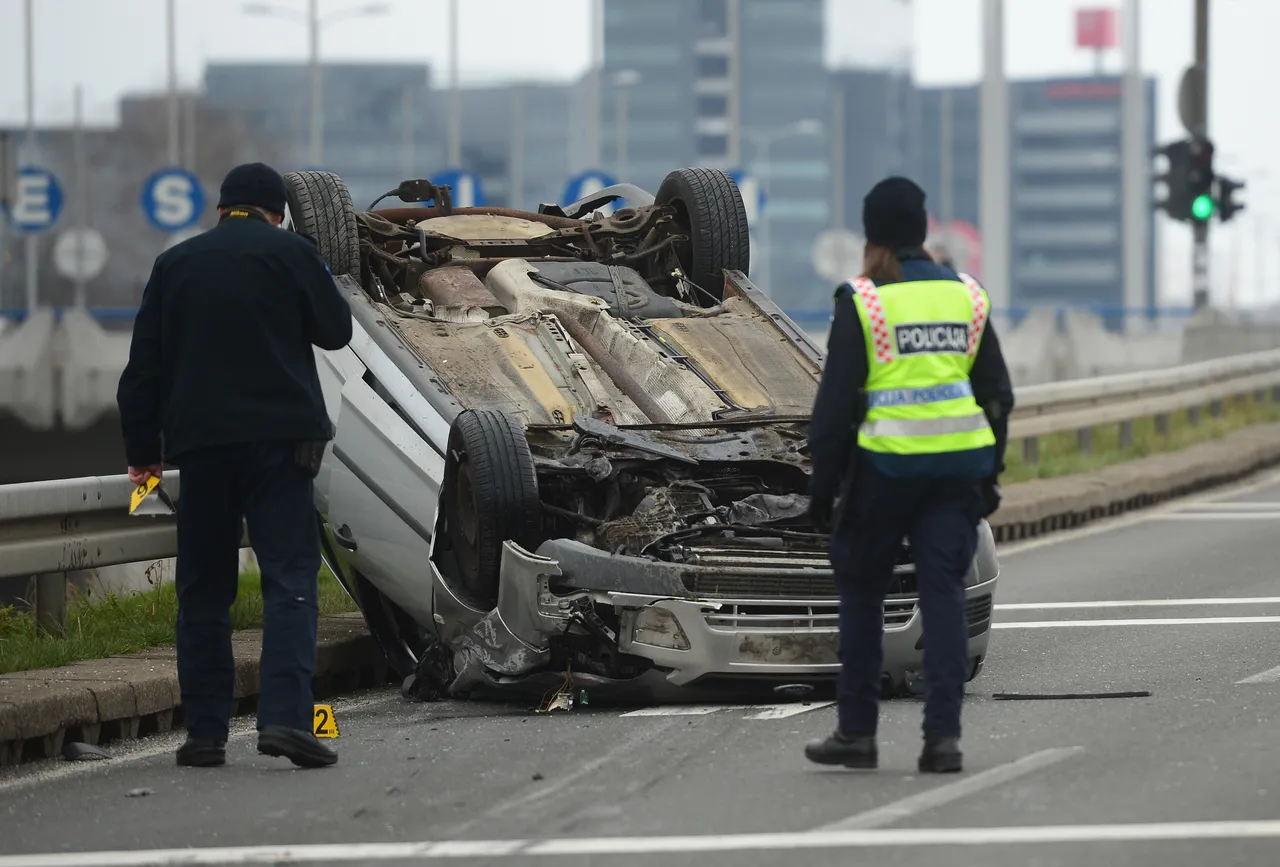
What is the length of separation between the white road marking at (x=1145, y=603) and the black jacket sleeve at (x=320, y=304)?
4.95m

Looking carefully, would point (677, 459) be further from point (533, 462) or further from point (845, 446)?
point (845, 446)

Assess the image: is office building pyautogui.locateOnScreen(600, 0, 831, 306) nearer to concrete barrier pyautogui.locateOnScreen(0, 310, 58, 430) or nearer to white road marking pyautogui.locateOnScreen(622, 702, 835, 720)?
concrete barrier pyautogui.locateOnScreen(0, 310, 58, 430)

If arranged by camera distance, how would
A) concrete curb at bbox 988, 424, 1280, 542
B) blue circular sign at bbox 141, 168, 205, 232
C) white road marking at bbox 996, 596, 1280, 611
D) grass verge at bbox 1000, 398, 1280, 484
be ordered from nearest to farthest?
white road marking at bbox 996, 596, 1280, 611 < concrete curb at bbox 988, 424, 1280, 542 < grass verge at bbox 1000, 398, 1280, 484 < blue circular sign at bbox 141, 168, 205, 232

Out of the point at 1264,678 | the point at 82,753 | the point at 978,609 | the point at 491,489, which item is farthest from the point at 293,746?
the point at 1264,678

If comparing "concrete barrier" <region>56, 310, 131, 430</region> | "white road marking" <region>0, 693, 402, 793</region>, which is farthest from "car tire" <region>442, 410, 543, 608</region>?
"concrete barrier" <region>56, 310, 131, 430</region>

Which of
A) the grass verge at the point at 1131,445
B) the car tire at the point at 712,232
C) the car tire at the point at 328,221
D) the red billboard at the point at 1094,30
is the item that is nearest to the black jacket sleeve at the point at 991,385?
the car tire at the point at 328,221

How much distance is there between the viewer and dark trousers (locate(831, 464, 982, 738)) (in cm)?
659

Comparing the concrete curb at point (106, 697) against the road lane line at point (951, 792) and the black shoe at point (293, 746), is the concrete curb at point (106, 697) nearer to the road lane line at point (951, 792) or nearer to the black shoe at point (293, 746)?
the black shoe at point (293, 746)

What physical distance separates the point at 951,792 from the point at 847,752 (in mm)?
508

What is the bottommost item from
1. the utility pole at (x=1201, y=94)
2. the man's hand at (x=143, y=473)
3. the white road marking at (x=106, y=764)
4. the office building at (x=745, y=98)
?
the white road marking at (x=106, y=764)

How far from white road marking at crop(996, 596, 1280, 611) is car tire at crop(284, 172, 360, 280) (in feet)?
12.1

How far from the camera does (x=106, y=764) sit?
24.5 ft

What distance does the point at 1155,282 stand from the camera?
193 metres

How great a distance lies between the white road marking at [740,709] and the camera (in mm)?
7950
